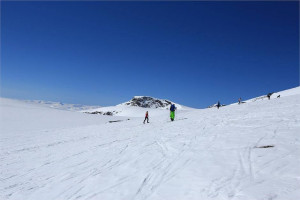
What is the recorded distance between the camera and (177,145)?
1180 centimetres

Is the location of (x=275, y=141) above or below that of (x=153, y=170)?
above

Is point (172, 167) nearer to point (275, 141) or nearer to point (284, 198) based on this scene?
point (284, 198)

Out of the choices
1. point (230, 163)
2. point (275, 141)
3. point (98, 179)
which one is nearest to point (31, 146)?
point (98, 179)

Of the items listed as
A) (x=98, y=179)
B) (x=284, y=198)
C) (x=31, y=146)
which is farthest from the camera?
(x=31, y=146)

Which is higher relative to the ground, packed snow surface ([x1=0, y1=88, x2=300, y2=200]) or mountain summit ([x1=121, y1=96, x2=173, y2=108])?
mountain summit ([x1=121, y1=96, x2=173, y2=108])

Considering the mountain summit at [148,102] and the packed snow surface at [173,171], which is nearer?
the packed snow surface at [173,171]

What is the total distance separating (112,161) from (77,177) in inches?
78.0

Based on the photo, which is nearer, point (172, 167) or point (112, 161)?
point (172, 167)

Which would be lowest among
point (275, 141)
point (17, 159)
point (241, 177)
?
point (17, 159)

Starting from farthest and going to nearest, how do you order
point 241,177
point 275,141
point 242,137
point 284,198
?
point 242,137
point 275,141
point 241,177
point 284,198

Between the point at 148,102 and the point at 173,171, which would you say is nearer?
the point at 173,171

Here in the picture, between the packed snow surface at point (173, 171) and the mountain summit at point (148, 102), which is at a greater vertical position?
the mountain summit at point (148, 102)

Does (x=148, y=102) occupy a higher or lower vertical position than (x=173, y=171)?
higher

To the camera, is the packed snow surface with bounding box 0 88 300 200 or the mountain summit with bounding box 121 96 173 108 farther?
the mountain summit with bounding box 121 96 173 108
